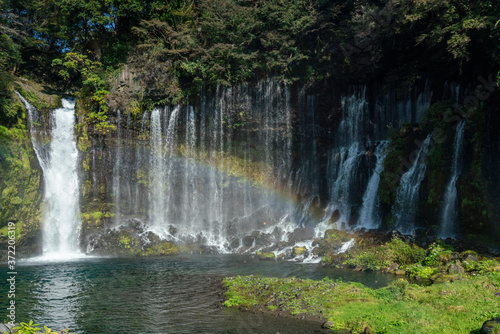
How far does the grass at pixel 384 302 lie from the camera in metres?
8.66

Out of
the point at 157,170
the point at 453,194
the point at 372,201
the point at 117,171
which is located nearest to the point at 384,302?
the point at 453,194

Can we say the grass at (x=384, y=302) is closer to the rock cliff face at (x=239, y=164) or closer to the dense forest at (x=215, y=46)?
the rock cliff face at (x=239, y=164)

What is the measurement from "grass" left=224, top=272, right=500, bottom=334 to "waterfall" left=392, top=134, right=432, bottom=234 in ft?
29.1

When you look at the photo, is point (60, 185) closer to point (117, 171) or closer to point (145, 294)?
point (117, 171)

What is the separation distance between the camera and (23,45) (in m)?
29.6

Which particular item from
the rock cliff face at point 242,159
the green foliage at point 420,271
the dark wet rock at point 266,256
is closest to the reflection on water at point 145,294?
the dark wet rock at point 266,256

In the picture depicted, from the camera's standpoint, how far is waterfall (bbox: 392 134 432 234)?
813 inches

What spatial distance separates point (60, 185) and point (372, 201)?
68.1ft

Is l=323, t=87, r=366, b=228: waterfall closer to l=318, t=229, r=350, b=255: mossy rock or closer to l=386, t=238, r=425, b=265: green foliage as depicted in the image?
l=318, t=229, r=350, b=255: mossy rock

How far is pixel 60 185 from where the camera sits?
25.0 meters

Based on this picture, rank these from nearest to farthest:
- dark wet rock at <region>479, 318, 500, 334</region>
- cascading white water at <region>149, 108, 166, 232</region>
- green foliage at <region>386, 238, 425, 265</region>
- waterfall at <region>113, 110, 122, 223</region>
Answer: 1. dark wet rock at <region>479, 318, 500, 334</region>
2. green foliage at <region>386, 238, 425, 265</region>
3. waterfall at <region>113, 110, 122, 223</region>
4. cascading white water at <region>149, 108, 166, 232</region>

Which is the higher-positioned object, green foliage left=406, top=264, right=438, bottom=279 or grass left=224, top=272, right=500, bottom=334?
grass left=224, top=272, right=500, bottom=334

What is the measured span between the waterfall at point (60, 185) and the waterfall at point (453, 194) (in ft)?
72.1

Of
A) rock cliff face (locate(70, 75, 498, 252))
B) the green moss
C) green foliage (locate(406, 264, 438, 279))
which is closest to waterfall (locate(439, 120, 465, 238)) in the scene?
rock cliff face (locate(70, 75, 498, 252))
